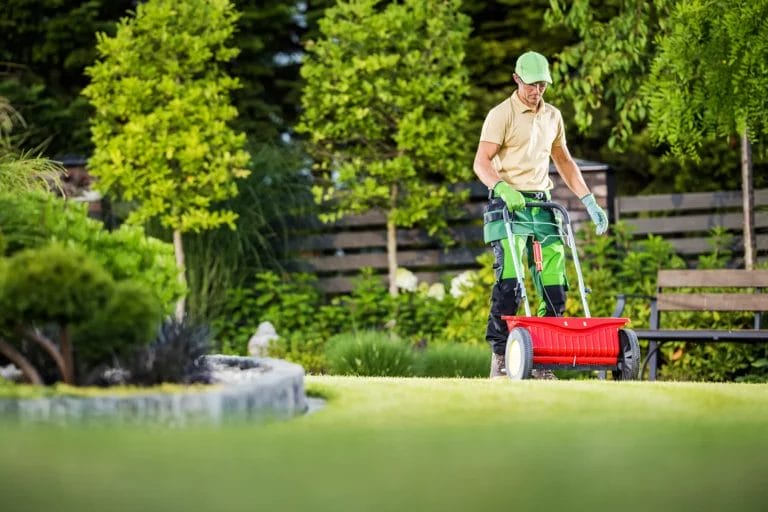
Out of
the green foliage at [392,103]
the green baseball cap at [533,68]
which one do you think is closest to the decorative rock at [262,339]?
the green foliage at [392,103]

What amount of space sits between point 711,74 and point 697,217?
10.2 feet

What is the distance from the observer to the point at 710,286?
9.61 meters

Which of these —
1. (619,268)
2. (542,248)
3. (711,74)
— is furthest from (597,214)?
(619,268)

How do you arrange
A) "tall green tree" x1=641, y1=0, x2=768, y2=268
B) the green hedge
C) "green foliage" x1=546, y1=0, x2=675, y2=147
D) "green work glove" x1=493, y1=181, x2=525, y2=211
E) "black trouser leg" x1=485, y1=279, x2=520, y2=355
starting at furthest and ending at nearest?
"green foliage" x1=546, y1=0, x2=675, y2=147 → the green hedge → "tall green tree" x1=641, y1=0, x2=768, y2=268 → "black trouser leg" x1=485, y1=279, x2=520, y2=355 → "green work glove" x1=493, y1=181, x2=525, y2=211

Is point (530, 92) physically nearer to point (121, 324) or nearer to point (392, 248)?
point (121, 324)

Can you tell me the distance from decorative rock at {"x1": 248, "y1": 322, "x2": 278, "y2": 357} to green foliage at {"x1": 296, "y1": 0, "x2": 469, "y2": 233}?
3.62ft

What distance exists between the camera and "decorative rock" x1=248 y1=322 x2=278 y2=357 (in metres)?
11.4

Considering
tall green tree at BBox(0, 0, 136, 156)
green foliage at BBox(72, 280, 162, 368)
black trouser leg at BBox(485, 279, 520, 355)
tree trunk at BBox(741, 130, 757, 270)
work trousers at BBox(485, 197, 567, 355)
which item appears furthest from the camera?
tall green tree at BBox(0, 0, 136, 156)

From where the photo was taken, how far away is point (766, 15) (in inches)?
330

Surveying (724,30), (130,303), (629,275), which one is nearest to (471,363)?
(629,275)

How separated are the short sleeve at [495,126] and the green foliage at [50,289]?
290cm

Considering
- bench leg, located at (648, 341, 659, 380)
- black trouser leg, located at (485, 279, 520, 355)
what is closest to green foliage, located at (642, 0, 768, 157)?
bench leg, located at (648, 341, 659, 380)

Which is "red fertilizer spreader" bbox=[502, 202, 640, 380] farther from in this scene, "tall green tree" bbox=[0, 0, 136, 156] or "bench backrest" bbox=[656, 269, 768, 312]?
"tall green tree" bbox=[0, 0, 136, 156]

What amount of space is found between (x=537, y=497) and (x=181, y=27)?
8.44 metres
